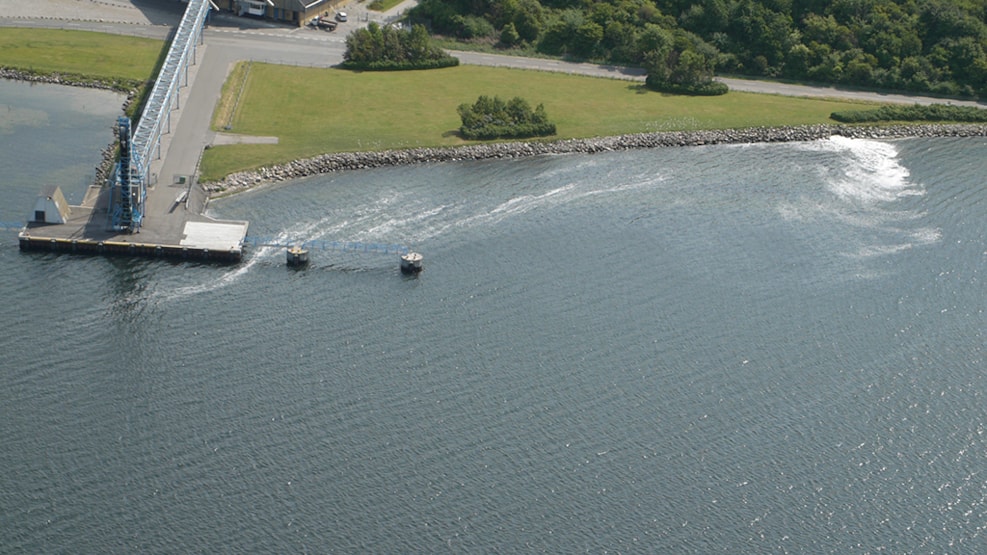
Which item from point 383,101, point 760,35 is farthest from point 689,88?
point 383,101

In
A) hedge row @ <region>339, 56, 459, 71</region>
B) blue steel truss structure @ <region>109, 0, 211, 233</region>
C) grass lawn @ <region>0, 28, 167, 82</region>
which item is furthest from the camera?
hedge row @ <region>339, 56, 459, 71</region>

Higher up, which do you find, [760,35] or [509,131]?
[760,35]

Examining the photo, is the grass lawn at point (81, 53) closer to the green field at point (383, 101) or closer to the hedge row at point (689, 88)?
the green field at point (383, 101)

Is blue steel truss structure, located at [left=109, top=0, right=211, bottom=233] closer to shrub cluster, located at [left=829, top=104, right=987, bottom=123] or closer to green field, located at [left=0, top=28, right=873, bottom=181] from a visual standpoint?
green field, located at [left=0, top=28, right=873, bottom=181]

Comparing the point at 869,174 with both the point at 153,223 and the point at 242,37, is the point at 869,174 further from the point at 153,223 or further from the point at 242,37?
the point at 242,37

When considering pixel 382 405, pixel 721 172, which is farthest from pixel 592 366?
pixel 721 172

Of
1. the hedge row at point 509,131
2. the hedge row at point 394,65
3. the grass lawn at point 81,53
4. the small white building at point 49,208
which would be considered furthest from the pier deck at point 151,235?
the hedge row at point 394,65

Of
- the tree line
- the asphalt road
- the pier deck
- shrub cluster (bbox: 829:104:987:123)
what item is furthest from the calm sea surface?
the tree line
